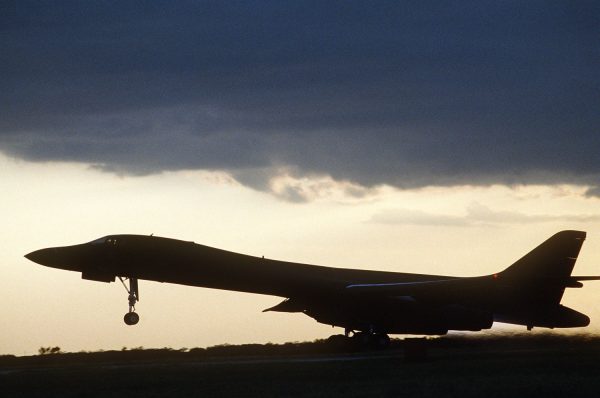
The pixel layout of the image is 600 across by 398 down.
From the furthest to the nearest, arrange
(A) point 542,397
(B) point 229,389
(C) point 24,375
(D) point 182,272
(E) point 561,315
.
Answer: (E) point 561,315 < (D) point 182,272 < (C) point 24,375 < (B) point 229,389 < (A) point 542,397

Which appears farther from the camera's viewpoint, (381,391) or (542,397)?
(381,391)

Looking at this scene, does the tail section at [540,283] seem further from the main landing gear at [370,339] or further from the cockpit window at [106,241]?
the cockpit window at [106,241]

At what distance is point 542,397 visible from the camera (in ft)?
67.7

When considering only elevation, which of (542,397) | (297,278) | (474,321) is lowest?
(542,397)

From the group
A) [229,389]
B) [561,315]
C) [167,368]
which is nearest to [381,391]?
[229,389]

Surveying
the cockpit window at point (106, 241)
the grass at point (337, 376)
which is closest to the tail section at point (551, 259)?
the grass at point (337, 376)

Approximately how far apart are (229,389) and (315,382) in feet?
8.88

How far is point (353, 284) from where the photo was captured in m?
43.8

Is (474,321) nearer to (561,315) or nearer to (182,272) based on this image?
(561,315)

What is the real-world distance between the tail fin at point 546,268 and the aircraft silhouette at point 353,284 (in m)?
0.05

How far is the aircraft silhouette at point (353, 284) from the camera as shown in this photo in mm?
40281

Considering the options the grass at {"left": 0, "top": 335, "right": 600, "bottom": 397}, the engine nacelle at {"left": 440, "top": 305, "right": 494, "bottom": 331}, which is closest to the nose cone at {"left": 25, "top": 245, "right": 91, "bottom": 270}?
the grass at {"left": 0, "top": 335, "right": 600, "bottom": 397}

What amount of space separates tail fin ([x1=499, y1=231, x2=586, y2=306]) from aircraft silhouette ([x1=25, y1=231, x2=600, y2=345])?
0.05 meters

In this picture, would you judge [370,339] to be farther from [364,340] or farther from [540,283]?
[540,283]
